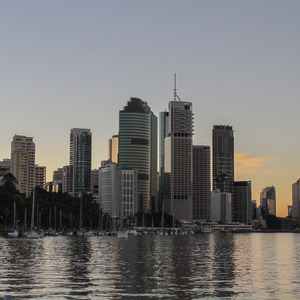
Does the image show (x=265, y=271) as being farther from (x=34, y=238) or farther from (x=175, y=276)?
(x=34, y=238)

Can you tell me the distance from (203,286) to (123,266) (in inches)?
854

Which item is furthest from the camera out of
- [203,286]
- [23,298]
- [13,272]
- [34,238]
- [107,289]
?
[34,238]

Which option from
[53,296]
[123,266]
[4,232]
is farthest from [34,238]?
[53,296]

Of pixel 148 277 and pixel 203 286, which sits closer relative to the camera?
pixel 203 286

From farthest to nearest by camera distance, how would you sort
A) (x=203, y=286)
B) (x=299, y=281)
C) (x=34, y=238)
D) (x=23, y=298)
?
(x=34, y=238), (x=299, y=281), (x=203, y=286), (x=23, y=298)

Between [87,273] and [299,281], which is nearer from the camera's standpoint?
[299,281]

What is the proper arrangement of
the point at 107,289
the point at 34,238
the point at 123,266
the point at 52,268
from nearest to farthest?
1. the point at 107,289
2. the point at 52,268
3. the point at 123,266
4. the point at 34,238

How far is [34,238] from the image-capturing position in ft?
600

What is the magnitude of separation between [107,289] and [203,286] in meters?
8.23

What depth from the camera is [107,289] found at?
46.2 meters

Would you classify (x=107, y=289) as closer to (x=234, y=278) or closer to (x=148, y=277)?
(x=148, y=277)

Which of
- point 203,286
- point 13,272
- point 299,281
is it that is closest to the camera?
point 203,286

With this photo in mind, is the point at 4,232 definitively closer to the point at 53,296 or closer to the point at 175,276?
the point at 175,276

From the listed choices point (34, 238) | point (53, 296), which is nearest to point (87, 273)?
point (53, 296)
